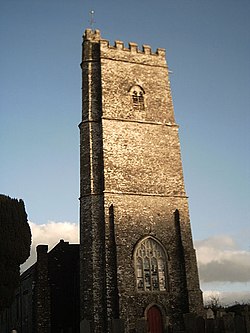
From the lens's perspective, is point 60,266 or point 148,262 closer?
point 148,262

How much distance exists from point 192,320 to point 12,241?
38.0ft

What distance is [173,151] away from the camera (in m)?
23.8

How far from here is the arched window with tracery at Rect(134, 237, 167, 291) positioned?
798 inches

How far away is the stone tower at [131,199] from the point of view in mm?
19578

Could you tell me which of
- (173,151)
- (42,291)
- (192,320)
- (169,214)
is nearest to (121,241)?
(169,214)

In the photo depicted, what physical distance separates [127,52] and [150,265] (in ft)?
44.4

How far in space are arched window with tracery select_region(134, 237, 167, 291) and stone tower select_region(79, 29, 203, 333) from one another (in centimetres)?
5

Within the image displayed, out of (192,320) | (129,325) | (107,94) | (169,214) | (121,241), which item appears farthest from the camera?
(107,94)

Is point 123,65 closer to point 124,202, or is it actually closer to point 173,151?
point 173,151

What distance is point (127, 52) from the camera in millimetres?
25812

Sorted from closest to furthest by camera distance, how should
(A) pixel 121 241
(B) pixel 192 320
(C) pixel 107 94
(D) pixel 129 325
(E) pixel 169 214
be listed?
1. (B) pixel 192 320
2. (D) pixel 129 325
3. (A) pixel 121 241
4. (E) pixel 169 214
5. (C) pixel 107 94

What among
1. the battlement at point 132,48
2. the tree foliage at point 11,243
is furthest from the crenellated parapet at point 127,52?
the tree foliage at point 11,243

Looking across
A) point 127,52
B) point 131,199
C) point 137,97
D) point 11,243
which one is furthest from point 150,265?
point 127,52

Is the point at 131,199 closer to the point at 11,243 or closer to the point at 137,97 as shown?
the point at 11,243
